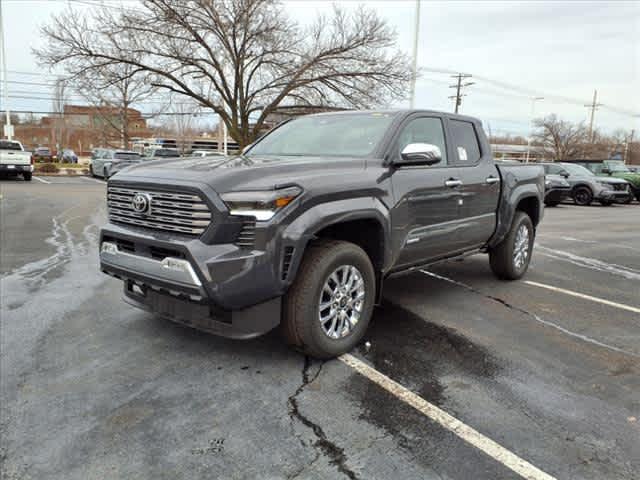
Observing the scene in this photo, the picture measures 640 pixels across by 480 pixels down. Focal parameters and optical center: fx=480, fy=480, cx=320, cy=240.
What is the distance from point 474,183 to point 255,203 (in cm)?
278

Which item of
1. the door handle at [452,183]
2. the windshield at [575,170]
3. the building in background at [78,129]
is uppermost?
the building in background at [78,129]

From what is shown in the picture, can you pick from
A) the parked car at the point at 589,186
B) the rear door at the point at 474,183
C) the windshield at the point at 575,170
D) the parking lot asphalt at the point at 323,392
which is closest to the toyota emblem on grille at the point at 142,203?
the parking lot asphalt at the point at 323,392

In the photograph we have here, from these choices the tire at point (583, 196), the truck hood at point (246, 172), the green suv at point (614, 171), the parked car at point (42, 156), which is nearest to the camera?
the truck hood at point (246, 172)

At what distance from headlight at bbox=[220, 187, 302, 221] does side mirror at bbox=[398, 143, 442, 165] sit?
1.25m

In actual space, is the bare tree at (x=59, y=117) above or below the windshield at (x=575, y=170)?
above

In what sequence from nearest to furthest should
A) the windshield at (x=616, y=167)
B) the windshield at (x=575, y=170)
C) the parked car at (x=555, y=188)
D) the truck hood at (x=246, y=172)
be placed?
the truck hood at (x=246, y=172), the parked car at (x=555, y=188), the windshield at (x=575, y=170), the windshield at (x=616, y=167)

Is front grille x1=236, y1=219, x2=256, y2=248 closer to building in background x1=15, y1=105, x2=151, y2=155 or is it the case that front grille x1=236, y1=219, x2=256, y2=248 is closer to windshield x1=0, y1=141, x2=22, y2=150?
windshield x1=0, y1=141, x2=22, y2=150

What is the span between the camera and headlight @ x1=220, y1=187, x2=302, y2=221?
9.92 ft

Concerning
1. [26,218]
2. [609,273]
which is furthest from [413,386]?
[26,218]

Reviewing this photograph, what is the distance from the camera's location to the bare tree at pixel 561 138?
55.1m

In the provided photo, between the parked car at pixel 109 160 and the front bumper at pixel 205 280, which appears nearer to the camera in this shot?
the front bumper at pixel 205 280

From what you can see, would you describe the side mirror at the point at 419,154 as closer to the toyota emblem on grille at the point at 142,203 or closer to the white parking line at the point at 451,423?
the white parking line at the point at 451,423

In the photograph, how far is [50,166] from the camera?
2952 centimetres

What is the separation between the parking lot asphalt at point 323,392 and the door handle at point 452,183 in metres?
1.26
